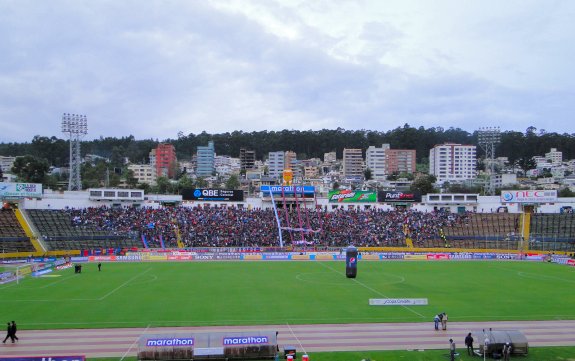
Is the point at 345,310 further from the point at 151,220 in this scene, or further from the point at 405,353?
the point at 151,220

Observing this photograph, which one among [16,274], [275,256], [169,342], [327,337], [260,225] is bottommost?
[275,256]

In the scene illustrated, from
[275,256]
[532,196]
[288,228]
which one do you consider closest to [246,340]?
[275,256]

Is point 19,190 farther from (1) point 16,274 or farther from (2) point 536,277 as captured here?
(2) point 536,277

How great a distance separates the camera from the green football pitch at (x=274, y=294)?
34.0 m

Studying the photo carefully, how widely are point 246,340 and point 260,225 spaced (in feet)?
225

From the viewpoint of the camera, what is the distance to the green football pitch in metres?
34.0

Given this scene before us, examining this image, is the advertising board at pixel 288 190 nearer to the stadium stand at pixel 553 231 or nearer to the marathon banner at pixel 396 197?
the marathon banner at pixel 396 197

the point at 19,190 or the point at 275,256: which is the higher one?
the point at 19,190

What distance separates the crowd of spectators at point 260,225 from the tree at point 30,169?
62162mm

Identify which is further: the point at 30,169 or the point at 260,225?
the point at 30,169

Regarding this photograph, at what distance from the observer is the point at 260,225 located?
304 feet

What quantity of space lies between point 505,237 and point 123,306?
71844 mm

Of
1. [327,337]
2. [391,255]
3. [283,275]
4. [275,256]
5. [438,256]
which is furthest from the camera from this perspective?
[438,256]

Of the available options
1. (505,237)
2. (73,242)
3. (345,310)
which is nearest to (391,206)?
(505,237)
